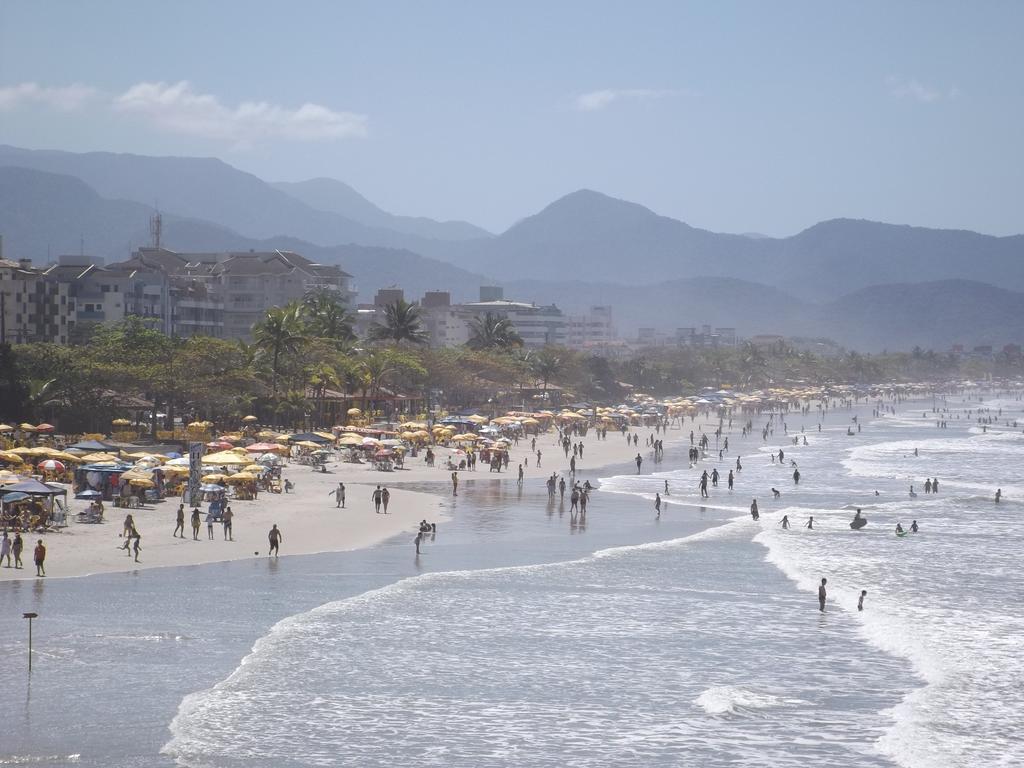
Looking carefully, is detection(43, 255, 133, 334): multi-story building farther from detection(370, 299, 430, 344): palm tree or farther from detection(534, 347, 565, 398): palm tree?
detection(534, 347, 565, 398): palm tree

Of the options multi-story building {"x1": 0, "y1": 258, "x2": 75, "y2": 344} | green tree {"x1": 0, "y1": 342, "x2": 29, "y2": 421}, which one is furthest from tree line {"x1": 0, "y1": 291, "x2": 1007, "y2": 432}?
multi-story building {"x1": 0, "y1": 258, "x2": 75, "y2": 344}

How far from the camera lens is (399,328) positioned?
10069 centimetres

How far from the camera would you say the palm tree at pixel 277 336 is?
6862 cm

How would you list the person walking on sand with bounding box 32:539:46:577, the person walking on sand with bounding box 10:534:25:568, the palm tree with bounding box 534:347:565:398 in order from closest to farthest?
the person walking on sand with bounding box 32:539:46:577
the person walking on sand with bounding box 10:534:25:568
the palm tree with bounding box 534:347:565:398

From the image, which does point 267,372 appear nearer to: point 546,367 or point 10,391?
point 10,391

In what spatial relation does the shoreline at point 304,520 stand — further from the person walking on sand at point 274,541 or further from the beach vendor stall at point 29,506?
the beach vendor stall at point 29,506

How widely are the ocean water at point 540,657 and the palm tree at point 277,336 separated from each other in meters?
31.0

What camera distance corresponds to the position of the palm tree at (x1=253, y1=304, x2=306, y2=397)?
68.6 m

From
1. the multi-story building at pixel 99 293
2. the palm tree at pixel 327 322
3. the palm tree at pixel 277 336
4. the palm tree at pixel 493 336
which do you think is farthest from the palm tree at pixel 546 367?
the palm tree at pixel 277 336

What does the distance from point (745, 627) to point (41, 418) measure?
40486 mm

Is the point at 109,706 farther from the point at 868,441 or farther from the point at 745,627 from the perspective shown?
the point at 868,441

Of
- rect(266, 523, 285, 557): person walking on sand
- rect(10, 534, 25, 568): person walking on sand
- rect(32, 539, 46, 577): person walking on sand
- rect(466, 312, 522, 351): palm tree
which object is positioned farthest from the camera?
rect(466, 312, 522, 351): palm tree

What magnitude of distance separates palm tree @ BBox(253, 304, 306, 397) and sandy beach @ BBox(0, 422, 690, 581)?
12.6m

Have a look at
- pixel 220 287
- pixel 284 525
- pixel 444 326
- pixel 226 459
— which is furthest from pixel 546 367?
pixel 284 525
